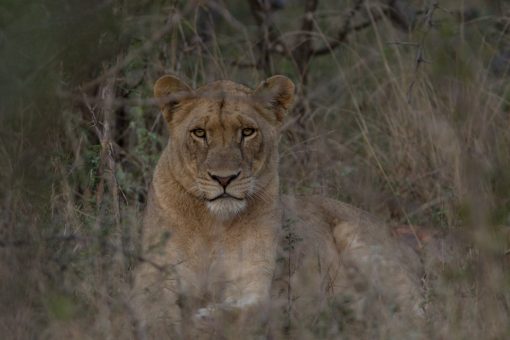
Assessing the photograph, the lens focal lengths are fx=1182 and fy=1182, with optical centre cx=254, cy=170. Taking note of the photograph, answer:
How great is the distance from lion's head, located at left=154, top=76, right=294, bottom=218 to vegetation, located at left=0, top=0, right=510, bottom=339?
341 millimetres

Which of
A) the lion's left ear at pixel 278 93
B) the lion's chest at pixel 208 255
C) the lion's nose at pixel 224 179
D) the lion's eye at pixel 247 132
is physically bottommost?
the lion's chest at pixel 208 255

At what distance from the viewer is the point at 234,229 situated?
5230 millimetres

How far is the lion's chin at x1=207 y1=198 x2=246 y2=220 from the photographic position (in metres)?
5.02

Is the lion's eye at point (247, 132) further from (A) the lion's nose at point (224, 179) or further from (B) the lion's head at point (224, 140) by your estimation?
(A) the lion's nose at point (224, 179)

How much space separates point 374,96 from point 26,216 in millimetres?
4179

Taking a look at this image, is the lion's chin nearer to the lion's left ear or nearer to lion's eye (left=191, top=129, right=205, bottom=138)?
lion's eye (left=191, top=129, right=205, bottom=138)

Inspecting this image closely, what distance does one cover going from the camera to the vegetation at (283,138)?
3.48 m

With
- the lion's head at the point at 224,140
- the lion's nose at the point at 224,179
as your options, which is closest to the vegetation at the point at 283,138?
the lion's head at the point at 224,140

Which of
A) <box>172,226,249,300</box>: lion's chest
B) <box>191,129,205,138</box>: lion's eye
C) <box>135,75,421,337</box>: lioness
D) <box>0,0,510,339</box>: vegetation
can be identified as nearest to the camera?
<box>0,0,510,339</box>: vegetation

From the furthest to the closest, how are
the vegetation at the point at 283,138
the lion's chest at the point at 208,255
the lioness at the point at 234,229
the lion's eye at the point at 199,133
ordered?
the lion's eye at the point at 199,133 < the lion's chest at the point at 208,255 < the lioness at the point at 234,229 < the vegetation at the point at 283,138

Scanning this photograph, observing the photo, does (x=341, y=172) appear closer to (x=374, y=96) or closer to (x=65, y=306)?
(x=374, y=96)

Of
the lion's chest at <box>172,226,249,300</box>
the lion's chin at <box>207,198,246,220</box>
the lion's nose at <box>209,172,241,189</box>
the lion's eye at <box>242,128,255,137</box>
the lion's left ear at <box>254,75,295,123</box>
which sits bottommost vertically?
the lion's chest at <box>172,226,249,300</box>

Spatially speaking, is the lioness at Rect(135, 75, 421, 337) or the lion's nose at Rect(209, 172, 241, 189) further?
the lion's nose at Rect(209, 172, 241, 189)

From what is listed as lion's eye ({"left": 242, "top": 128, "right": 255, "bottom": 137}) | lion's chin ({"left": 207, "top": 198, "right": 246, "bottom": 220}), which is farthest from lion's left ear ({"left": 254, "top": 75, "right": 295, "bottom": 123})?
lion's chin ({"left": 207, "top": 198, "right": 246, "bottom": 220})
